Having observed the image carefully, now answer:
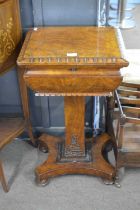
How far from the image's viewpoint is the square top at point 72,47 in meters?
1.52

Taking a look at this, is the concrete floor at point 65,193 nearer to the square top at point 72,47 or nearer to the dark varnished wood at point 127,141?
the dark varnished wood at point 127,141

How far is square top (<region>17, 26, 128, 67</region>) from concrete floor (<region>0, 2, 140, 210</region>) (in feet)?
3.04

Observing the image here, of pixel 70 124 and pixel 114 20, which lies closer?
pixel 70 124

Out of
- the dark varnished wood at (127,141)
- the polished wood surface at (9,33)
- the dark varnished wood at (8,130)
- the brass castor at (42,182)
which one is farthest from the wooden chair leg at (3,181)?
the dark varnished wood at (127,141)

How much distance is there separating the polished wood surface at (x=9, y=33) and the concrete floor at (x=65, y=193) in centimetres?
79

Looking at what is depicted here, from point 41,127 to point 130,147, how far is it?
851mm

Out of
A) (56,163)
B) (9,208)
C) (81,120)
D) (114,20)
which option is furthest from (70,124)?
(114,20)

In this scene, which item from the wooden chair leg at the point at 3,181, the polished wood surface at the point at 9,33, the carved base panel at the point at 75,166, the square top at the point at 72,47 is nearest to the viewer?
the square top at the point at 72,47

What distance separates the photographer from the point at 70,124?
1.95 metres

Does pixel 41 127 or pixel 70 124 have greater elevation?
pixel 70 124

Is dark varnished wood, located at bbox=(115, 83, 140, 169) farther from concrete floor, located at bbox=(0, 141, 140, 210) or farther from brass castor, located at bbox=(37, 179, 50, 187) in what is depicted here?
brass castor, located at bbox=(37, 179, 50, 187)

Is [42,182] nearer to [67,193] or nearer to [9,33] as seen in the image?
[67,193]

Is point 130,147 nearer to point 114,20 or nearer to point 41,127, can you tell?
point 41,127

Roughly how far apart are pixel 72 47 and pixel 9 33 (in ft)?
1.35
